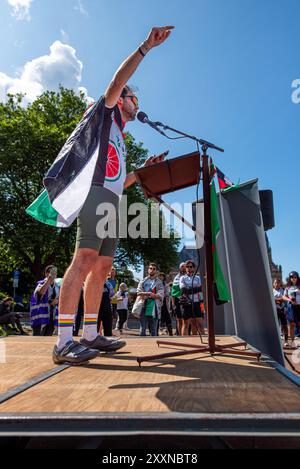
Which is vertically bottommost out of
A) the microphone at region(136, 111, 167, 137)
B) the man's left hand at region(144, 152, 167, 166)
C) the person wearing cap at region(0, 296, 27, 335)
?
the person wearing cap at region(0, 296, 27, 335)

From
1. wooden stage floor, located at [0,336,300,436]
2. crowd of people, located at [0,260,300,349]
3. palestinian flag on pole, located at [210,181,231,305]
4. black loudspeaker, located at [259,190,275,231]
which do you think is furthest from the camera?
crowd of people, located at [0,260,300,349]

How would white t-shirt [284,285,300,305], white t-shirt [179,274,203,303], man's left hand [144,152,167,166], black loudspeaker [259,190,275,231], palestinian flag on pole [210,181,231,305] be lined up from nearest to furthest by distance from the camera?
→ palestinian flag on pole [210,181,231,305]
man's left hand [144,152,167,166]
black loudspeaker [259,190,275,231]
white t-shirt [179,274,203,303]
white t-shirt [284,285,300,305]

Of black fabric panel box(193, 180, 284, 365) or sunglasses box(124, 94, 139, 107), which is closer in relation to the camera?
sunglasses box(124, 94, 139, 107)

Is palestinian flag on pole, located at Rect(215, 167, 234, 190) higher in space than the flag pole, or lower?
higher

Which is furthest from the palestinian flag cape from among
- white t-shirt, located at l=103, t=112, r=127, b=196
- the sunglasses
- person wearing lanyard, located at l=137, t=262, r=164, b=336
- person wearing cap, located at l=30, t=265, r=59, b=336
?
person wearing lanyard, located at l=137, t=262, r=164, b=336

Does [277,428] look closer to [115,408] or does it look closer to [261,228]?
[115,408]

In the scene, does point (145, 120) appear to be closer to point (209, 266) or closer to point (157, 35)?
point (157, 35)

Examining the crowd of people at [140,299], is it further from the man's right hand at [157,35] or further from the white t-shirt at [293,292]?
the man's right hand at [157,35]

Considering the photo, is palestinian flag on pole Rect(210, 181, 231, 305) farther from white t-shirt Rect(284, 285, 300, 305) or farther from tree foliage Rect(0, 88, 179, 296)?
tree foliage Rect(0, 88, 179, 296)

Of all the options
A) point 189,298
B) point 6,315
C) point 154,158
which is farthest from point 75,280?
point 6,315

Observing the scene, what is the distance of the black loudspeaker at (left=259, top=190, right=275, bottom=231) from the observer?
441cm

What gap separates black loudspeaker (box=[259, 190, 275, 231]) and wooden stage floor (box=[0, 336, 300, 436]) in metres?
2.31

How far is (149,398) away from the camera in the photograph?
1495 millimetres

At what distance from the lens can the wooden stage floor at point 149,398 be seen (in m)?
1.18
